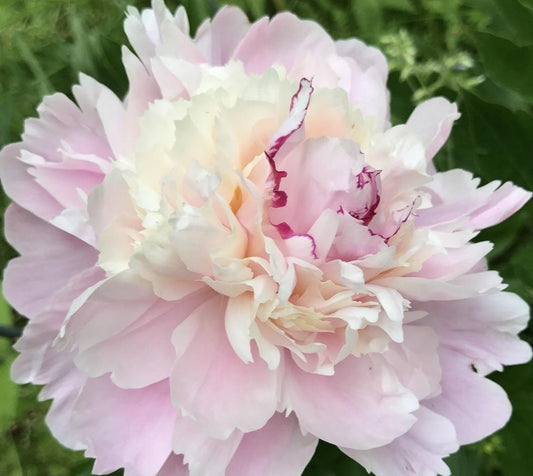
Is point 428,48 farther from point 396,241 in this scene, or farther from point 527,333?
point 396,241

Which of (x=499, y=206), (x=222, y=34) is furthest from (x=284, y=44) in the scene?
(x=499, y=206)

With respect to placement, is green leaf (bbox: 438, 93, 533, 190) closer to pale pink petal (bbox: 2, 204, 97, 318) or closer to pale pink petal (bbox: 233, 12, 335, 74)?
pale pink petal (bbox: 233, 12, 335, 74)

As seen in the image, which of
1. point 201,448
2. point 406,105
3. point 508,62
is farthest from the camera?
point 406,105

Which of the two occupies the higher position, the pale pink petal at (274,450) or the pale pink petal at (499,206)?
the pale pink petal at (499,206)

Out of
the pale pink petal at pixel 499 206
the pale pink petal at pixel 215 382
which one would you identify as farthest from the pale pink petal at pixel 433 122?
the pale pink petal at pixel 215 382

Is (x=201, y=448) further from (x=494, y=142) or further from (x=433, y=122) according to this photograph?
(x=494, y=142)

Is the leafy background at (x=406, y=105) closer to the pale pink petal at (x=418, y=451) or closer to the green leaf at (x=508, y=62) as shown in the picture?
the green leaf at (x=508, y=62)
